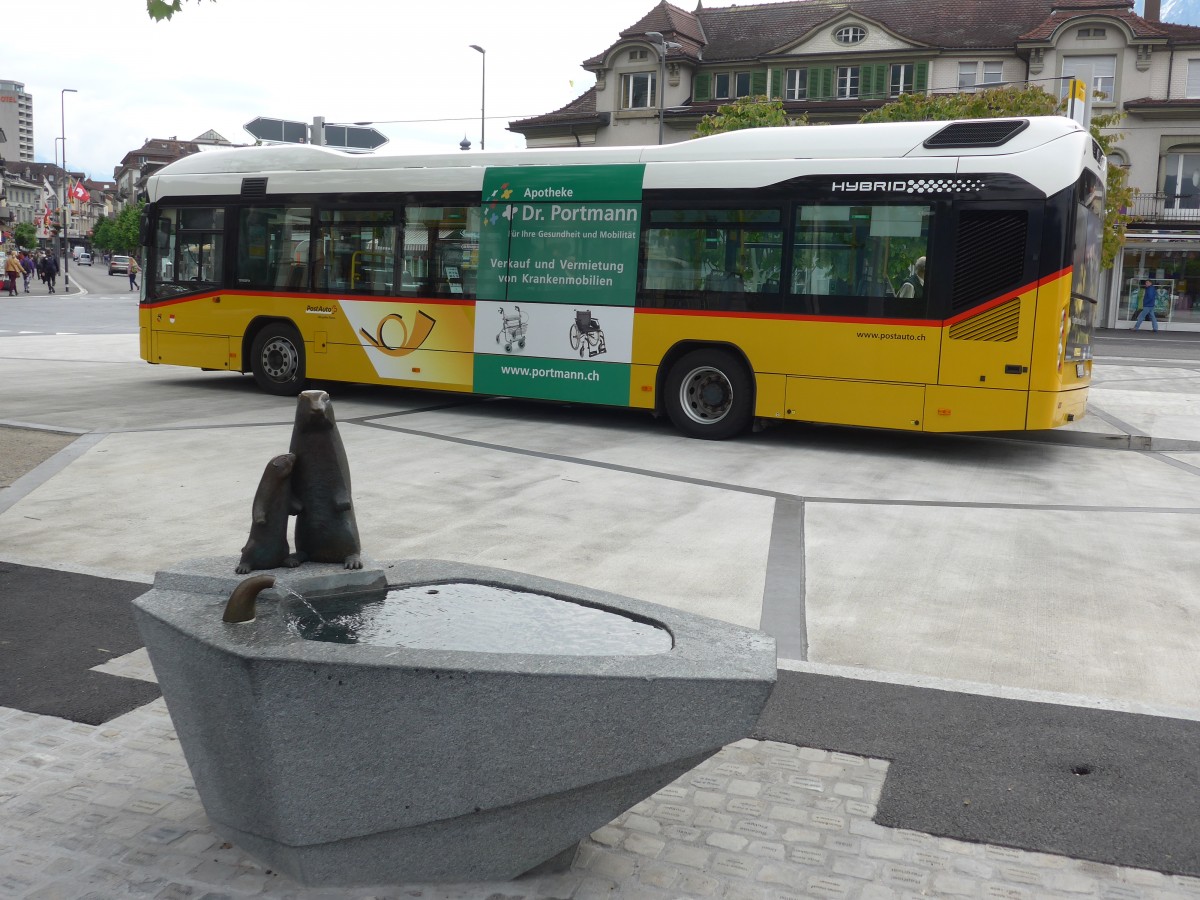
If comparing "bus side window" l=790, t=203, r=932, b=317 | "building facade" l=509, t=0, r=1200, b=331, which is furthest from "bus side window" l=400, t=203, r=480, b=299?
"building facade" l=509, t=0, r=1200, b=331

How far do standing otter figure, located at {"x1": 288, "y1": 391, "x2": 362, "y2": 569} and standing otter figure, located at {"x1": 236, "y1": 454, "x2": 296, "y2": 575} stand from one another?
58 mm

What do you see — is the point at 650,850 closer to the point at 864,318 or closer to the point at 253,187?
the point at 864,318

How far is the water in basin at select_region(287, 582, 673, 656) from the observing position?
11.2 ft

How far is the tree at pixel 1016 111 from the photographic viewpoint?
33031 mm

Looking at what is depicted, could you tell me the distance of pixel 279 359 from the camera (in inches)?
608

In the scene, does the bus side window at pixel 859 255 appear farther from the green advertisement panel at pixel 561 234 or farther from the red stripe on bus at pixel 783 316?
the green advertisement panel at pixel 561 234

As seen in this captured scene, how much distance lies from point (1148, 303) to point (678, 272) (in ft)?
120

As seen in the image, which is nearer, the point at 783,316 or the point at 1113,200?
Answer: the point at 783,316

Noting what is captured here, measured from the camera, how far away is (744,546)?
7.82 metres

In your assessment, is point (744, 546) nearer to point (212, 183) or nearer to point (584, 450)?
point (584, 450)

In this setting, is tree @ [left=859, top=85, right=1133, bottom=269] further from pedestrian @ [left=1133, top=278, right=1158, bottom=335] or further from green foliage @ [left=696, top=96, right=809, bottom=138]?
pedestrian @ [left=1133, top=278, right=1158, bottom=335]

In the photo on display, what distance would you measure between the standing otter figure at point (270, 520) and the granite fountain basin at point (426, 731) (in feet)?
1.30

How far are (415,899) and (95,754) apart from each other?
5.20ft

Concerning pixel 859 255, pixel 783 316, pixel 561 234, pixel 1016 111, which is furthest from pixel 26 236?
pixel 859 255
